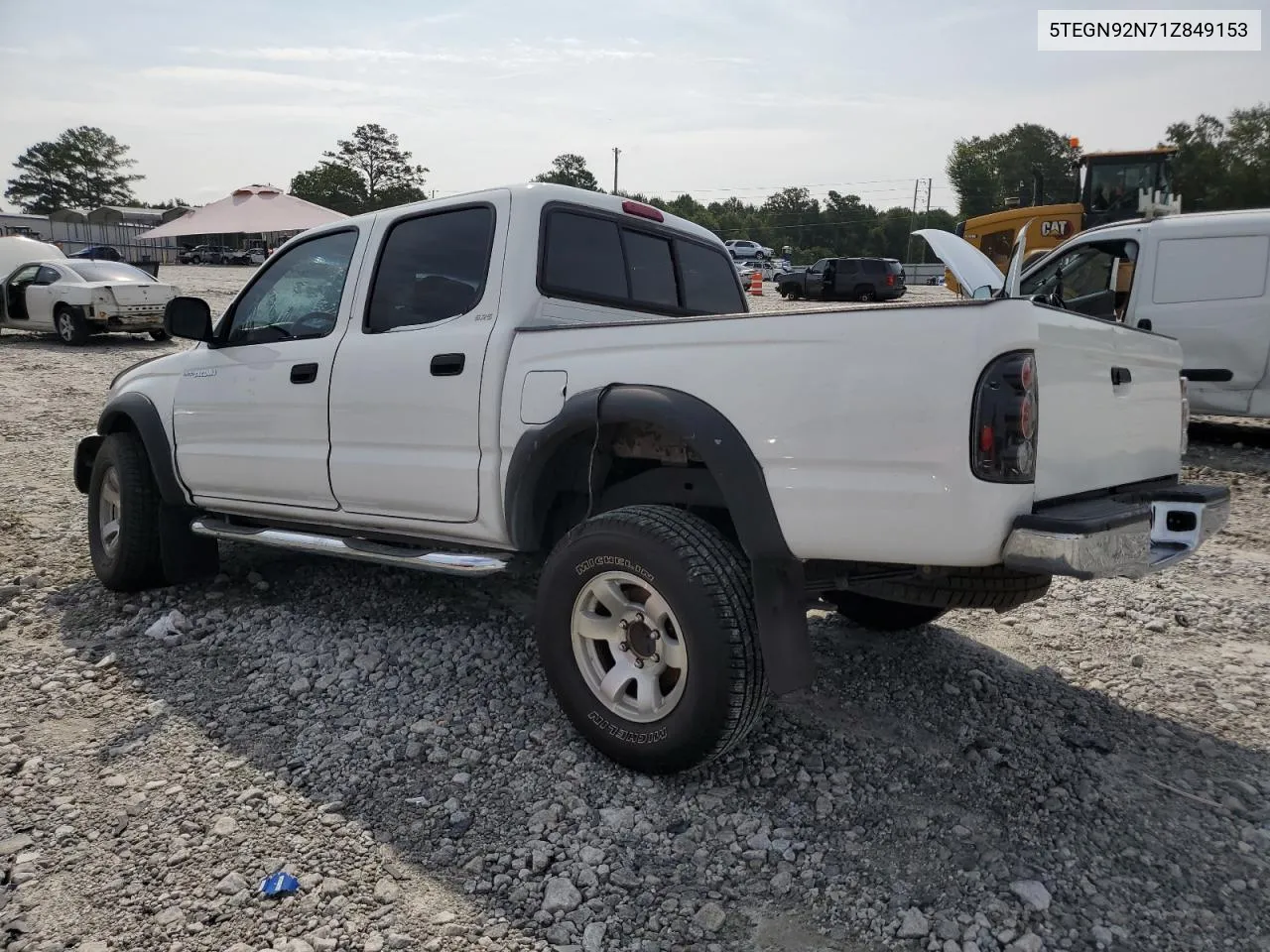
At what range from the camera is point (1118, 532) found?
2418mm

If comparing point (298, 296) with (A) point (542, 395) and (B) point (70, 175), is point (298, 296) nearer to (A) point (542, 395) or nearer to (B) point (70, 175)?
(A) point (542, 395)

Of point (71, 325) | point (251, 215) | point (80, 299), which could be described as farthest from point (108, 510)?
point (251, 215)

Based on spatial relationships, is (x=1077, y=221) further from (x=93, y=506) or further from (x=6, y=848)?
(x=6, y=848)

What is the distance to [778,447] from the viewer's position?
2.60m

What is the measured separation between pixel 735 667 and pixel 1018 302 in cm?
127

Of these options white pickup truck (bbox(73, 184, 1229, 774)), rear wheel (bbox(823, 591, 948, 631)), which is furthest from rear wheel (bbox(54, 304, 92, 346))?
rear wheel (bbox(823, 591, 948, 631))

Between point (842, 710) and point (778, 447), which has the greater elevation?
point (778, 447)

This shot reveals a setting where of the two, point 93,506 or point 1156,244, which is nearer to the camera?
point 93,506

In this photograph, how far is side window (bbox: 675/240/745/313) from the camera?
4359 mm

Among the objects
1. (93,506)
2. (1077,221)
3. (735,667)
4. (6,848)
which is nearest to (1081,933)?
(735,667)

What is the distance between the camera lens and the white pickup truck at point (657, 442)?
2.38 m

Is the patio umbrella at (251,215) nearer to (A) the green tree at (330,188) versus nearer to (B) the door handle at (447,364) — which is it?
(B) the door handle at (447,364)

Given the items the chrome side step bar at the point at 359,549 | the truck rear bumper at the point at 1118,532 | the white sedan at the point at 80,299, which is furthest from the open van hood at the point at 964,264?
the white sedan at the point at 80,299

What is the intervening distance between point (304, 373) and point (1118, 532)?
3.28 m
